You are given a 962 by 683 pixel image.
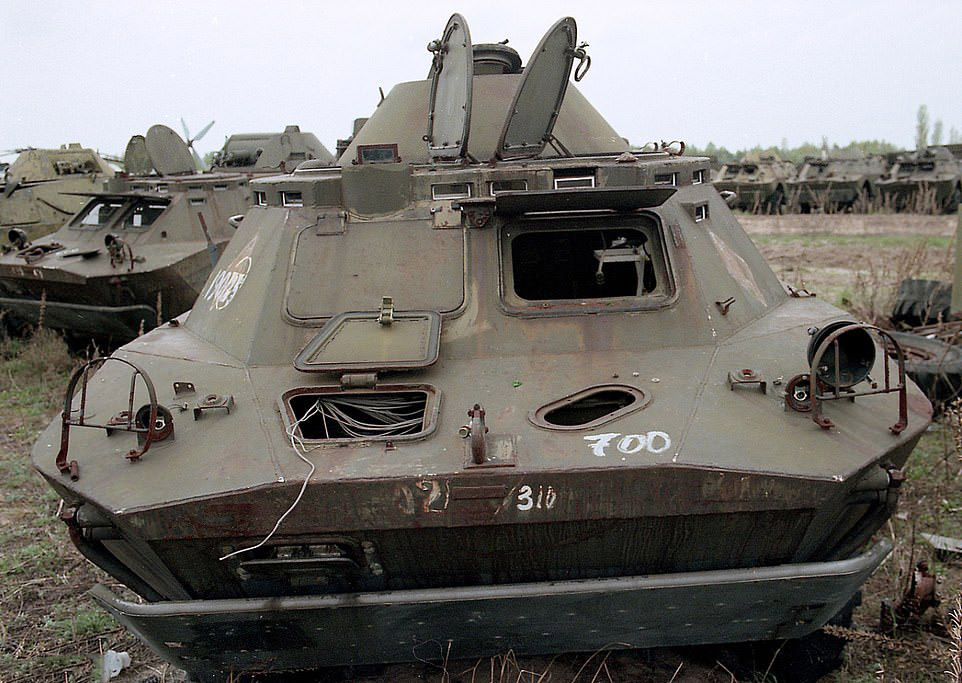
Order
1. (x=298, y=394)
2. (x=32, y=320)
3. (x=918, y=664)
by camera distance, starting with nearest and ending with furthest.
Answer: (x=298, y=394), (x=918, y=664), (x=32, y=320)

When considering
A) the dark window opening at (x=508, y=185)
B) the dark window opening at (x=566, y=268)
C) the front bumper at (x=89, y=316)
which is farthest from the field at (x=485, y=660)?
the dark window opening at (x=508, y=185)

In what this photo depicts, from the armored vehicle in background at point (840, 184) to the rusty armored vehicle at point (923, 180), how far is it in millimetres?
369

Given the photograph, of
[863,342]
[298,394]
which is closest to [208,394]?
[298,394]

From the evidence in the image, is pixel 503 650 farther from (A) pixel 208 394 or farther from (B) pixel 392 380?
(A) pixel 208 394

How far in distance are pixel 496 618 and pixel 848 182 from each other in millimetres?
21021

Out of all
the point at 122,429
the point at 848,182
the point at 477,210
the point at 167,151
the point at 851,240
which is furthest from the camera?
the point at 848,182

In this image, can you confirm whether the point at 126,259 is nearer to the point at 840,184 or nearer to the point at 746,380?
the point at 746,380

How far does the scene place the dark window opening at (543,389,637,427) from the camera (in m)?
3.36

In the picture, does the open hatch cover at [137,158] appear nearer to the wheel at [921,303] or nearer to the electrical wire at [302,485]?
the wheel at [921,303]

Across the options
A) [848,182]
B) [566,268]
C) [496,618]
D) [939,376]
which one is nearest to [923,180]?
[848,182]

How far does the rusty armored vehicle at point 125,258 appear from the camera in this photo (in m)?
8.26

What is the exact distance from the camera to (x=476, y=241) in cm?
398

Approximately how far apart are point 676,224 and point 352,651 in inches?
90.8

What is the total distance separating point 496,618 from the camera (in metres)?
2.98
